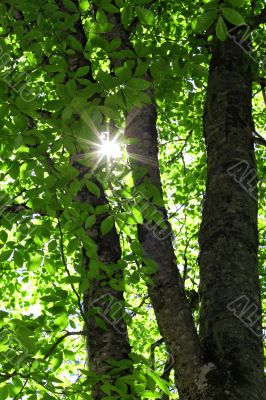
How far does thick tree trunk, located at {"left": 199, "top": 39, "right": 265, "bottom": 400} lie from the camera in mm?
3244

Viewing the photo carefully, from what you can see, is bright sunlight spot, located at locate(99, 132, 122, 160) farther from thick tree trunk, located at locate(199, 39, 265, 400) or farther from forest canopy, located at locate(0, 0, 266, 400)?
thick tree trunk, located at locate(199, 39, 265, 400)

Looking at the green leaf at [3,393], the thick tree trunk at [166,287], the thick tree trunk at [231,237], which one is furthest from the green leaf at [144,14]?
the green leaf at [3,393]

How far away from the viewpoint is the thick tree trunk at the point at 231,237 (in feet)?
10.6

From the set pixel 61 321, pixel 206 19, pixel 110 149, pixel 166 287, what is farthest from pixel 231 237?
pixel 206 19

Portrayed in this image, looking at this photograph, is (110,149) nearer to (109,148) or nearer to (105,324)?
(109,148)

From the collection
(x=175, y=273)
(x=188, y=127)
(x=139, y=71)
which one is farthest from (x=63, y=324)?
(x=188, y=127)

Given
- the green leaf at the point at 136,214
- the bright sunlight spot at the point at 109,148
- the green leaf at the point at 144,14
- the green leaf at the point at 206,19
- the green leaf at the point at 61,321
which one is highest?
the green leaf at the point at 144,14

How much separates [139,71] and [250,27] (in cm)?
295

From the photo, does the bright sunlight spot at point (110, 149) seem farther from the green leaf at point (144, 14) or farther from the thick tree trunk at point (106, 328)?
the green leaf at point (144, 14)

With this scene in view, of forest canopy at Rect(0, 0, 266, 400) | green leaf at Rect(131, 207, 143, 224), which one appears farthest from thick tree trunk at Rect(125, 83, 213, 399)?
green leaf at Rect(131, 207, 143, 224)

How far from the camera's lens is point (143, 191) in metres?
3.38

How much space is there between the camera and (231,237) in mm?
3715

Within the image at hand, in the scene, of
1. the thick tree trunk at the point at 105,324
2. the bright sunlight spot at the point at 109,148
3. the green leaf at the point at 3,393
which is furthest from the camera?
the thick tree trunk at the point at 105,324

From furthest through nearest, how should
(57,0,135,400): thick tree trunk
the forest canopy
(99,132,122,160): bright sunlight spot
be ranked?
1. (57,0,135,400): thick tree trunk
2. (99,132,122,160): bright sunlight spot
3. the forest canopy
